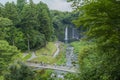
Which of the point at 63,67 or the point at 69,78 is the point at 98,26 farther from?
the point at 63,67

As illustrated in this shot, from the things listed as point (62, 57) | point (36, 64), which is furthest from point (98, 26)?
point (62, 57)

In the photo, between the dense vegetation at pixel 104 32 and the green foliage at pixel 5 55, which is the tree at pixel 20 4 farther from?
the dense vegetation at pixel 104 32

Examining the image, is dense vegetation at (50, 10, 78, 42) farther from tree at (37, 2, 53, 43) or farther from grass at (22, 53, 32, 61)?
grass at (22, 53, 32, 61)

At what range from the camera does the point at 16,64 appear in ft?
53.7

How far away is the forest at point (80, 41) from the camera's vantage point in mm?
5871

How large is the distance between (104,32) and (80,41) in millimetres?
4001

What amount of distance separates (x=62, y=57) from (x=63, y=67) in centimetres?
1047

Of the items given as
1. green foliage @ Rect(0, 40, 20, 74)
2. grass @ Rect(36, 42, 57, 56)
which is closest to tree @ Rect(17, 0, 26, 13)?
grass @ Rect(36, 42, 57, 56)

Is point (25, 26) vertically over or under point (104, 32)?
under

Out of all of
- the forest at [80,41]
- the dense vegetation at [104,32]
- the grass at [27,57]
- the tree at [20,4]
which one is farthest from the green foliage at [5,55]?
the tree at [20,4]

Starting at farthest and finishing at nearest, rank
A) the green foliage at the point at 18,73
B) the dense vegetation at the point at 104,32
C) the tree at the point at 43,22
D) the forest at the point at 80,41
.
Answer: the tree at the point at 43,22
the green foliage at the point at 18,73
the forest at the point at 80,41
the dense vegetation at the point at 104,32

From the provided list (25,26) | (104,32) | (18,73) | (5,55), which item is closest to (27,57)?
(25,26)

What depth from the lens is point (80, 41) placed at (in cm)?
1018

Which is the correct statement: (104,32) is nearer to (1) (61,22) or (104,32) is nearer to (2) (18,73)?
(2) (18,73)
